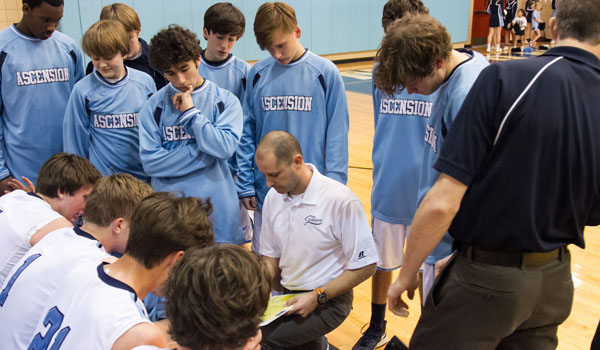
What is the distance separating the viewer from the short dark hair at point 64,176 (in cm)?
259

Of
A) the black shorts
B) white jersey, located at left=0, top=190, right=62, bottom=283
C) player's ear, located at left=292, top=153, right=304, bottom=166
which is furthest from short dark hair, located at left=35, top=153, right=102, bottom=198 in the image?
the black shorts

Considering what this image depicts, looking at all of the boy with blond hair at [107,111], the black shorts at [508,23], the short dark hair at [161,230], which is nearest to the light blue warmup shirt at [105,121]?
the boy with blond hair at [107,111]

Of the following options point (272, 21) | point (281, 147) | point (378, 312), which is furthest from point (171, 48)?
point (378, 312)

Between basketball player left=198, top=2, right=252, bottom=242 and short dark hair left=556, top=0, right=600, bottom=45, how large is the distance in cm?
223

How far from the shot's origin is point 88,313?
1.64m

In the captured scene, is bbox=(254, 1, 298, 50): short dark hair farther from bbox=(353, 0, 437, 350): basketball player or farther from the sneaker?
the sneaker

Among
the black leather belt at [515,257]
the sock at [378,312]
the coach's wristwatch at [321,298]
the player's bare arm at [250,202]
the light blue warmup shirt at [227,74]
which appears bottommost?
the sock at [378,312]

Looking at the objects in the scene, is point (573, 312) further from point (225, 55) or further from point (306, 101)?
point (225, 55)

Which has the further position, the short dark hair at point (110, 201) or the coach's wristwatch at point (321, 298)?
the coach's wristwatch at point (321, 298)

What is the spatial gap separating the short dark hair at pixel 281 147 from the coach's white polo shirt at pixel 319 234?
7.3 inches

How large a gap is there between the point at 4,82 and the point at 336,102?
7.08 feet

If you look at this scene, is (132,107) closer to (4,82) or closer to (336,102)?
(4,82)

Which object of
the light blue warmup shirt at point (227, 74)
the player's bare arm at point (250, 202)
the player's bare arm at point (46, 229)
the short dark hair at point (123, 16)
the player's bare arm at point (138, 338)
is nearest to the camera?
the player's bare arm at point (138, 338)

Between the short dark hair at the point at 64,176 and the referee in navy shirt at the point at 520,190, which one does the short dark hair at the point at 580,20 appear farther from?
the short dark hair at the point at 64,176
